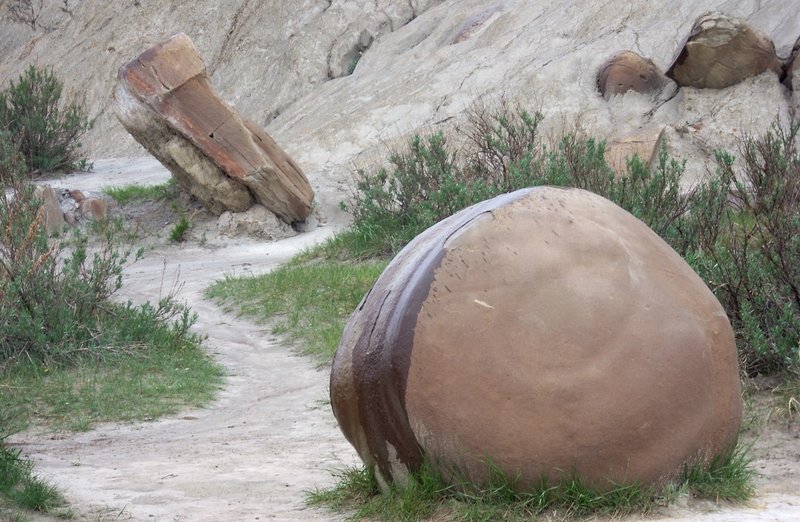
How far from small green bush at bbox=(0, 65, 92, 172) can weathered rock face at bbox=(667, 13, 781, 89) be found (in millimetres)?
9389

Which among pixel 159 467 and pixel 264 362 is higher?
pixel 159 467

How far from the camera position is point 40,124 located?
52.3ft

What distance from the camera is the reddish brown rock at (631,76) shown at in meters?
13.5

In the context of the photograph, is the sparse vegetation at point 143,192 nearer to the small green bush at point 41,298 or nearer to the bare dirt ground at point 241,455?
the bare dirt ground at point 241,455

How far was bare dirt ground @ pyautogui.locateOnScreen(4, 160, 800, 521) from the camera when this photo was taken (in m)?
3.84

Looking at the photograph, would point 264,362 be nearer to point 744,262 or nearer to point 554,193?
point 744,262

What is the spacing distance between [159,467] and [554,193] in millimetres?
2294

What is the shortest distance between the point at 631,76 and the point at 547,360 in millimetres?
10861

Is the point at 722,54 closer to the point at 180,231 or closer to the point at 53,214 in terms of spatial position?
the point at 180,231

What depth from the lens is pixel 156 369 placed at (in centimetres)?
712

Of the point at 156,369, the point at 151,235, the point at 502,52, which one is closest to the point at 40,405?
the point at 156,369

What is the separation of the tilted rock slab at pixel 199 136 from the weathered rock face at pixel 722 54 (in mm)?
5025

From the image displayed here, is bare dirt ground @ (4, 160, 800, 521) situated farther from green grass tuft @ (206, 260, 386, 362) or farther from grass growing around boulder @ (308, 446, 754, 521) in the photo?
green grass tuft @ (206, 260, 386, 362)

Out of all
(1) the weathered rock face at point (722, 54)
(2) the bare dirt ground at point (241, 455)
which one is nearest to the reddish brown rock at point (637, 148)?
(1) the weathered rock face at point (722, 54)
